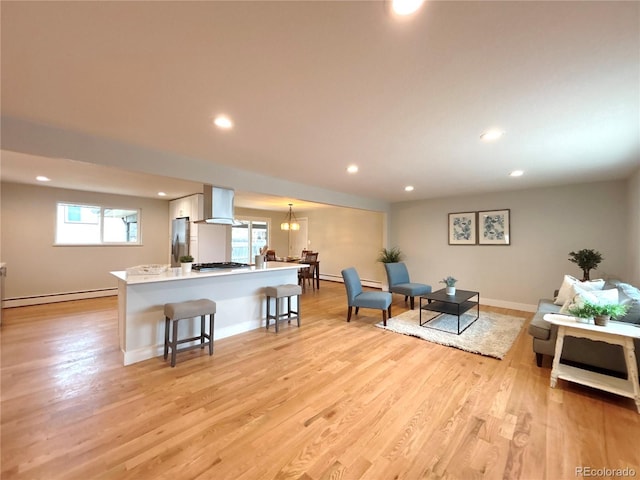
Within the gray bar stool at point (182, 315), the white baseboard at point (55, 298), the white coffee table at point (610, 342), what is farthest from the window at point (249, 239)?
the white coffee table at point (610, 342)

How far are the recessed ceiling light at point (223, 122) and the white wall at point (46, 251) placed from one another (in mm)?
5289

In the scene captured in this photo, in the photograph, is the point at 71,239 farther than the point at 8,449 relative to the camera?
Yes

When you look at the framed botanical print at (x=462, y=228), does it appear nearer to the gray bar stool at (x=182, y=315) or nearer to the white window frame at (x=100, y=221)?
the gray bar stool at (x=182, y=315)

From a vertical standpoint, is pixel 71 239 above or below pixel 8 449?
above

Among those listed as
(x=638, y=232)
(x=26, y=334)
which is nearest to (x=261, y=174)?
(x=26, y=334)

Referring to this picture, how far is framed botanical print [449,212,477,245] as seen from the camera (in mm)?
5711

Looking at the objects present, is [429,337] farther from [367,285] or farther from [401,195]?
[367,285]

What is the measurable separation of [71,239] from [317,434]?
6.71 metres

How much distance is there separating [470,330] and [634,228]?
2700 millimetres

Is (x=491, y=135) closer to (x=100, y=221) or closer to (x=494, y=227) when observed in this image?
(x=494, y=227)

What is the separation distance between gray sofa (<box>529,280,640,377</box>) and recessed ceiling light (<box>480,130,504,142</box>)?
2046 millimetres

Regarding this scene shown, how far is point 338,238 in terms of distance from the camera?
8.38 m

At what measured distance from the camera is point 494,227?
5441mm

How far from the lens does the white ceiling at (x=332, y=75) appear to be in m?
1.21
